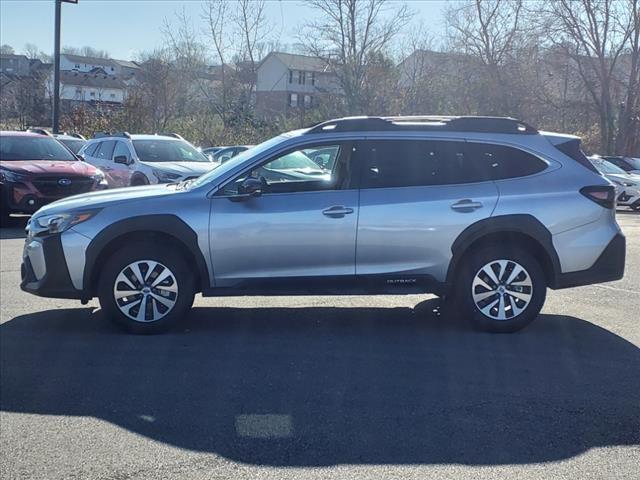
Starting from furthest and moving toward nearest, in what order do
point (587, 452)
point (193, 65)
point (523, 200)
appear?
1. point (193, 65)
2. point (523, 200)
3. point (587, 452)

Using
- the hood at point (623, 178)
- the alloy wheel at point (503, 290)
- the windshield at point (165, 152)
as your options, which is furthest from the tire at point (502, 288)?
the hood at point (623, 178)

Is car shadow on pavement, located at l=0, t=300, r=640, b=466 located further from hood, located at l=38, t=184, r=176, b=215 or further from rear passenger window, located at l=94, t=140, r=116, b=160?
rear passenger window, located at l=94, t=140, r=116, b=160

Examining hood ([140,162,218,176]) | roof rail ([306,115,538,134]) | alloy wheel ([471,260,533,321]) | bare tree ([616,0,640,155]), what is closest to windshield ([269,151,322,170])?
roof rail ([306,115,538,134])

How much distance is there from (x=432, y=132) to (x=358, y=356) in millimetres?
2171

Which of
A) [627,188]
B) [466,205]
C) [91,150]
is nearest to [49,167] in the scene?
[91,150]

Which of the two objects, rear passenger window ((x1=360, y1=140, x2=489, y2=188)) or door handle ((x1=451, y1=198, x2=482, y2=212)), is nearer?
door handle ((x1=451, y1=198, x2=482, y2=212))

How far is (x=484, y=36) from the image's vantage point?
3906cm

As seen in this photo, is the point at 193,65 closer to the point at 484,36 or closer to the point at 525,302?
the point at 484,36

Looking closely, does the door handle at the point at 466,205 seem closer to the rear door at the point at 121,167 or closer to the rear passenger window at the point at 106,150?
the rear door at the point at 121,167

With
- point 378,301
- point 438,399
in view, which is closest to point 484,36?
point 378,301

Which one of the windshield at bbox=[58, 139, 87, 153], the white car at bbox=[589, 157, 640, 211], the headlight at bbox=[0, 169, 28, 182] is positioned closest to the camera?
the headlight at bbox=[0, 169, 28, 182]

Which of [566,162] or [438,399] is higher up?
[566,162]

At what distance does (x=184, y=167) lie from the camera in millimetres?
15258

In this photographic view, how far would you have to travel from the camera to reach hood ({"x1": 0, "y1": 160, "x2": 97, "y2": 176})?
44.7 feet
